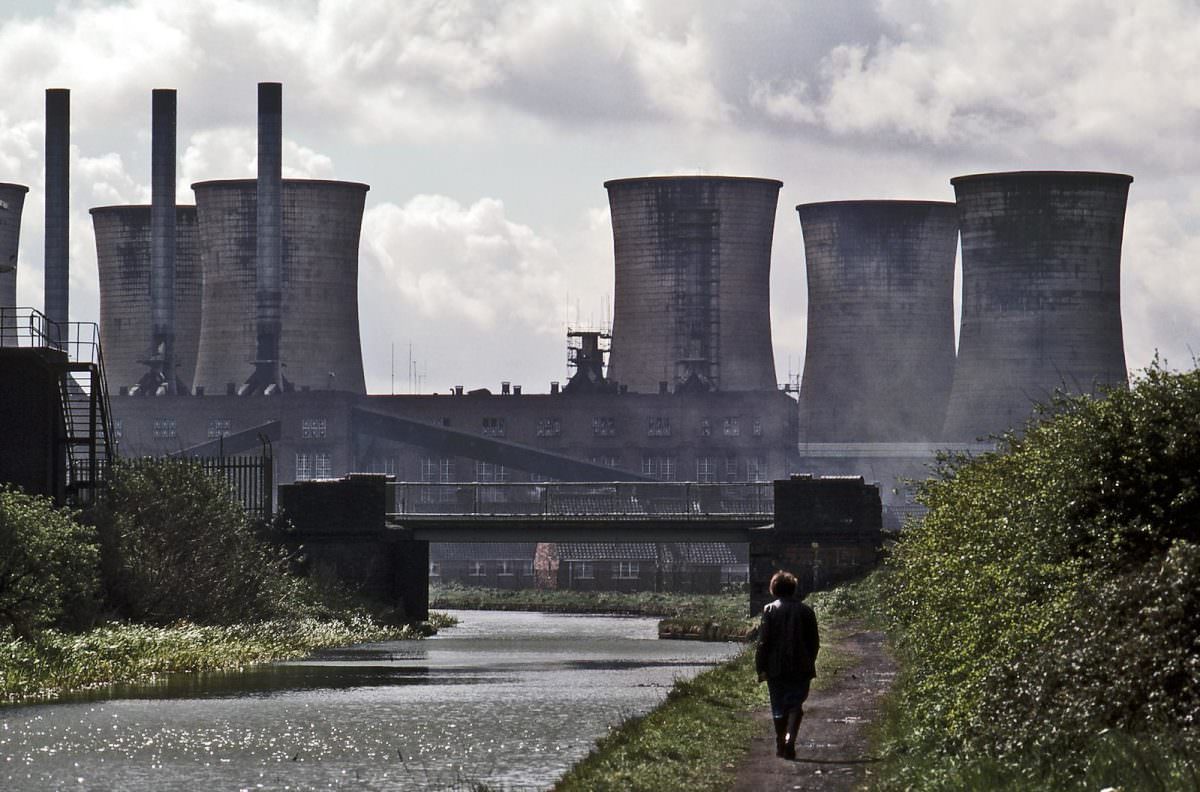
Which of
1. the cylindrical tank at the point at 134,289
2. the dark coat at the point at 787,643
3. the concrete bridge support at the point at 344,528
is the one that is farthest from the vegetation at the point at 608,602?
the cylindrical tank at the point at 134,289

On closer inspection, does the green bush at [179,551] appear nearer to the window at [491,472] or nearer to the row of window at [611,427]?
the window at [491,472]

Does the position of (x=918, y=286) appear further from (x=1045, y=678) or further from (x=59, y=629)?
(x=1045, y=678)

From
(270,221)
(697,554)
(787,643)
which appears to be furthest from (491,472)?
(787,643)

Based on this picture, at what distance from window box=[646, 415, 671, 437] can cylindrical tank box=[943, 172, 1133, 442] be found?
16907mm

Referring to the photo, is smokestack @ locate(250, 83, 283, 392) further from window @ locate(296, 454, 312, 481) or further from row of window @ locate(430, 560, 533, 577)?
row of window @ locate(430, 560, 533, 577)

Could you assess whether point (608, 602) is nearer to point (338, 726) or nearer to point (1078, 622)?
point (338, 726)

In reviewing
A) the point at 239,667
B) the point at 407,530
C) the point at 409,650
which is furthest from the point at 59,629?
the point at 407,530

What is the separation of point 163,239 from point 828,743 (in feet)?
255

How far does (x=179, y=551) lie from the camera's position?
32.6 meters

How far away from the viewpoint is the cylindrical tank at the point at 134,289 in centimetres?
10206

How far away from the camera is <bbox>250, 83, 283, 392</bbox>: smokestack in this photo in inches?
3307

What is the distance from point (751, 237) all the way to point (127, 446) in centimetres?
3205

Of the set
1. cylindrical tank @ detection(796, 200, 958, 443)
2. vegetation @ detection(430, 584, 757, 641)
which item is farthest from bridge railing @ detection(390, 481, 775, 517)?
cylindrical tank @ detection(796, 200, 958, 443)

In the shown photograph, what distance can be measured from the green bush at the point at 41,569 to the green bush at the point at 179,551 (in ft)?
6.88
